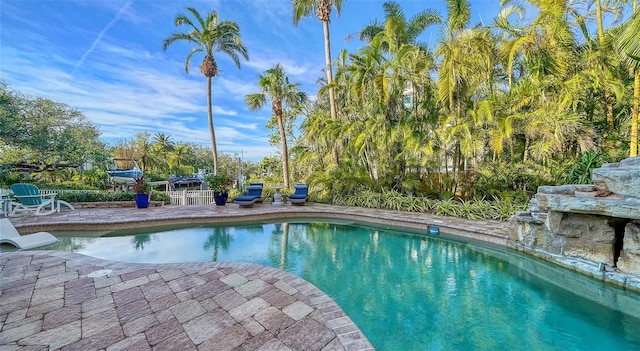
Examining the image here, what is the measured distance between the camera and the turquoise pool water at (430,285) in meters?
2.95

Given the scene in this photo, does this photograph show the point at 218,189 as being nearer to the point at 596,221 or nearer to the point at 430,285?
the point at 430,285

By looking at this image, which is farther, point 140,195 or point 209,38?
point 209,38

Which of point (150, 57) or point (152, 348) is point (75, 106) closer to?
point (150, 57)

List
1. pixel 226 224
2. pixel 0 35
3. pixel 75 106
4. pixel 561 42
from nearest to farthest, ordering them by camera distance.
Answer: pixel 0 35
pixel 561 42
pixel 226 224
pixel 75 106

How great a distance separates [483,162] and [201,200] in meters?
11.1

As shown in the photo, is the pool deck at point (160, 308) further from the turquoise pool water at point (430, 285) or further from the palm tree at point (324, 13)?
the palm tree at point (324, 13)

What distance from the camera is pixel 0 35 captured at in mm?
7121

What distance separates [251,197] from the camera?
9875mm

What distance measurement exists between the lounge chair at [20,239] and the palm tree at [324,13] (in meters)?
9.81

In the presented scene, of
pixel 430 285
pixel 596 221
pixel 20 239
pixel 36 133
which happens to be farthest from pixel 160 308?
pixel 36 133

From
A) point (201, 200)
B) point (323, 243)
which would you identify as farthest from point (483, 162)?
point (201, 200)

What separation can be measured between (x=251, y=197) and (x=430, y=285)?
723cm

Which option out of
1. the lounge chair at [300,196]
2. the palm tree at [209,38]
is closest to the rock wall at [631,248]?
the lounge chair at [300,196]

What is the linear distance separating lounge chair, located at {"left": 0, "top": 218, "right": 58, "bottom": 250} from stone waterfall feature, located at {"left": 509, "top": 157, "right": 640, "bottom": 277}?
1019cm
